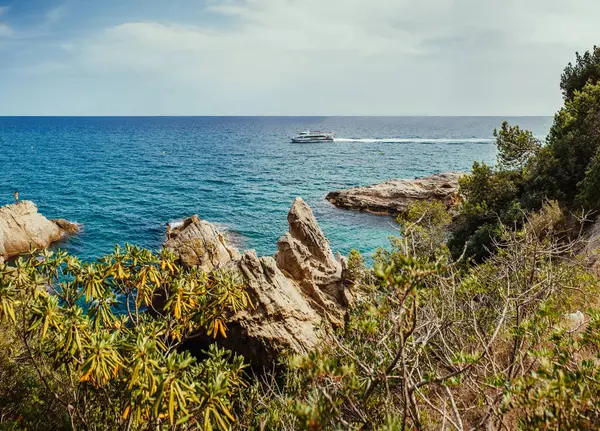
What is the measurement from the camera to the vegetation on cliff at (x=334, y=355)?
454 centimetres

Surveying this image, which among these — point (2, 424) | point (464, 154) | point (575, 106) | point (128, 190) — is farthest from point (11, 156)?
point (464, 154)

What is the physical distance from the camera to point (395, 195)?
5097 centimetres

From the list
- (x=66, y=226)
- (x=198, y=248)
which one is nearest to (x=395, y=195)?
(x=198, y=248)

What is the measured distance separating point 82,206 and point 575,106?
5592 cm

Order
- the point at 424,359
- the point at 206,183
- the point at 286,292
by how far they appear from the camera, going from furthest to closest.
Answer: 1. the point at 206,183
2. the point at 286,292
3. the point at 424,359

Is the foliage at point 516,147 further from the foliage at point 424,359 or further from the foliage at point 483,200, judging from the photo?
the foliage at point 424,359

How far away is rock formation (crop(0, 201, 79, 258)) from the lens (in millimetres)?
33969

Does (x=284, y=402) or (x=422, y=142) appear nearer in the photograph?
(x=284, y=402)

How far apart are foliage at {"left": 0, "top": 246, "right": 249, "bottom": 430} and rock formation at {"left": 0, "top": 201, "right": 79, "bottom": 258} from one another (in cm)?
2869

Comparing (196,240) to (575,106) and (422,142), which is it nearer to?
(575,106)

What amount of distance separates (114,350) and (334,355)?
5.13 m

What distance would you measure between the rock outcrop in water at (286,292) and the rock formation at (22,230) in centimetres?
1933

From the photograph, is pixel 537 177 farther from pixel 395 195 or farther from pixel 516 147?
pixel 395 195

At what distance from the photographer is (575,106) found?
22516 millimetres
